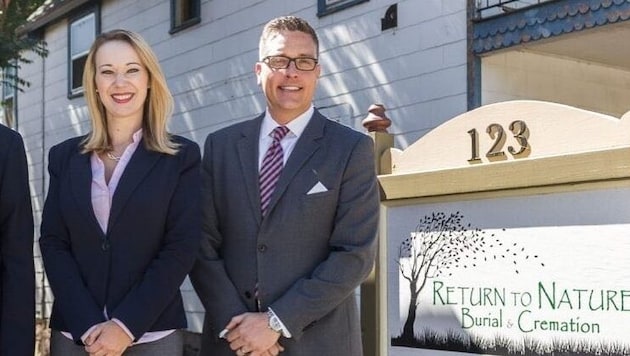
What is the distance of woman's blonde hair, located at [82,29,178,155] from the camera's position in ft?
9.98

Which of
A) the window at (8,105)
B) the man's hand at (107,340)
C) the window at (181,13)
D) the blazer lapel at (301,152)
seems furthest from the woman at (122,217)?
the window at (8,105)

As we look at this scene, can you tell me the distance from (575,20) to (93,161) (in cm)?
413

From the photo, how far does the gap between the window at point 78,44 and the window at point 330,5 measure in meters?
4.92

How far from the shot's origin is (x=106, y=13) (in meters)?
12.2

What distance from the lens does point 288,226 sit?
3.09 m

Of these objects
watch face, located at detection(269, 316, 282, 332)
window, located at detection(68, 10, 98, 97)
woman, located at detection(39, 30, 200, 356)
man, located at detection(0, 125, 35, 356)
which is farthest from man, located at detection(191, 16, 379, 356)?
window, located at detection(68, 10, 98, 97)

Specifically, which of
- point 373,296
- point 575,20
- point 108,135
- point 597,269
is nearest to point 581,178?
point 597,269

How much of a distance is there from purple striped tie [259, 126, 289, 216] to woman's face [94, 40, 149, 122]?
50cm

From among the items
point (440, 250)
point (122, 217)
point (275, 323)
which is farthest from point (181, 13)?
point (275, 323)

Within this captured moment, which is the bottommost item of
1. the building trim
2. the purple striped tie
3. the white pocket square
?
the white pocket square

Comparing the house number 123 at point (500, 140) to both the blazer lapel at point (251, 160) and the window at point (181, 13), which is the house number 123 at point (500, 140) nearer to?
the blazer lapel at point (251, 160)

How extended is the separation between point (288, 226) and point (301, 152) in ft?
0.89

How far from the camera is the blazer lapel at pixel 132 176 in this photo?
2.92m

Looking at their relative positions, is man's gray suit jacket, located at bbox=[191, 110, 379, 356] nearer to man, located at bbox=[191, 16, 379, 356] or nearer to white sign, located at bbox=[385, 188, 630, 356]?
man, located at bbox=[191, 16, 379, 356]
